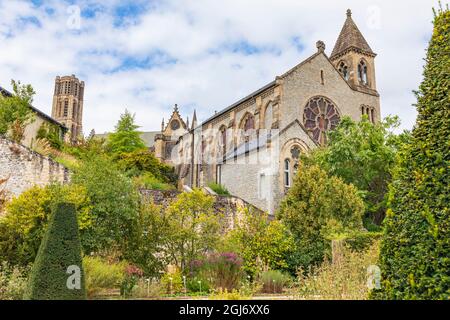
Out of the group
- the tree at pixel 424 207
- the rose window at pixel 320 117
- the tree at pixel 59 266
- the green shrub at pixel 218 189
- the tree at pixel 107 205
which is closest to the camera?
the tree at pixel 424 207

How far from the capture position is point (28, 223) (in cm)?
1291

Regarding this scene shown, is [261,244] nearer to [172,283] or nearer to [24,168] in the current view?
[172,283]

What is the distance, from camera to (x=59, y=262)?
8133 millimetres

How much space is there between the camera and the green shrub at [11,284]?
10328 mm

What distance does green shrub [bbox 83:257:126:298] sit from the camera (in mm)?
11012

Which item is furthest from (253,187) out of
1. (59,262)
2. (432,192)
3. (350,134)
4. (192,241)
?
Answer: (432,192)

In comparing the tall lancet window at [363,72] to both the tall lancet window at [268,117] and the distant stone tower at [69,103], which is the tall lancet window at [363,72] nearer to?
the tall lancet window at [268,117]

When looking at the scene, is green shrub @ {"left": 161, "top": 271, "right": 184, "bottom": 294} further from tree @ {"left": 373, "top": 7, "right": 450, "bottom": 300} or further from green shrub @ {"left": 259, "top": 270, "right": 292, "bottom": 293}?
tree @ {"left": 373, "top": 7, "right": 450, "bottom": 300}

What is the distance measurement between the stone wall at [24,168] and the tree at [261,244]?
8.23 m

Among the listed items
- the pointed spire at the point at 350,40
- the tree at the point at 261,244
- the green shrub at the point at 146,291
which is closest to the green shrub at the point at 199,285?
the green shrub at the point at 146,291

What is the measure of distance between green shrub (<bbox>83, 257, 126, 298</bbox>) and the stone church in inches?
697
